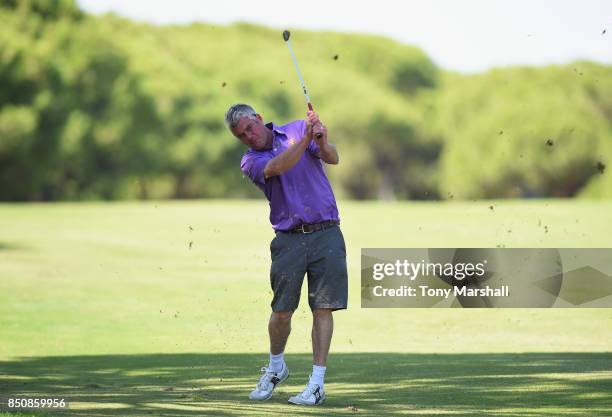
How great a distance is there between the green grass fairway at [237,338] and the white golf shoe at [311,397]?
0.14 m

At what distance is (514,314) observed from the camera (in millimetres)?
19969

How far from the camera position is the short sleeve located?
838cm

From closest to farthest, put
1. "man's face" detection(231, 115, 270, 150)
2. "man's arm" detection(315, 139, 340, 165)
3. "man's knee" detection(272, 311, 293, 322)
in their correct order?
"man's arm" detection(315, 139, 340, 165), "man's face" detection(231, 115, 270, 150), "man's knee" detection(272, 311, 293, 322)

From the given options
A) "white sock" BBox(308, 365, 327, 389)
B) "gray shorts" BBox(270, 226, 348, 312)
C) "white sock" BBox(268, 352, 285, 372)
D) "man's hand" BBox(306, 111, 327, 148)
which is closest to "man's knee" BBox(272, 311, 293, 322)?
"gray shorts" BBox(270, 226, 348, 312)

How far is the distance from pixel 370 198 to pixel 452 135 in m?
16.7

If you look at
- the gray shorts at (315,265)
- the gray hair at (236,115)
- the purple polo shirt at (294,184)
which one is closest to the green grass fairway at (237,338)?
the gray shorts at (315,265)

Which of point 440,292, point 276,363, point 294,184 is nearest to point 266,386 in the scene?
point 276,363

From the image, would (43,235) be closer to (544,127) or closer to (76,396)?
(76,396)

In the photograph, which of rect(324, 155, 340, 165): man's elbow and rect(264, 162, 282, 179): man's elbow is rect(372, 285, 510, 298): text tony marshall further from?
rect(264, 162, 282, 179): man's elbow

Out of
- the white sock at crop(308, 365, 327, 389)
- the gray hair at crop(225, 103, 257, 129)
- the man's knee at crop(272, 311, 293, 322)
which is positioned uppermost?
the gray hair at crop(225, 103, 257, 129)

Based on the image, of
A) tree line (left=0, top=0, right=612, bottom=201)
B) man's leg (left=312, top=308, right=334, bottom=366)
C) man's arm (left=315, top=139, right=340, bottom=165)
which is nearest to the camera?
man's arm (left=315, top=139, right=340, bottom=165)

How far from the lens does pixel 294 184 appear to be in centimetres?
843

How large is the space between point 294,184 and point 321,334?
43.0 inches

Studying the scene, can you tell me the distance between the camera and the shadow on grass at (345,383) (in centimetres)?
782
